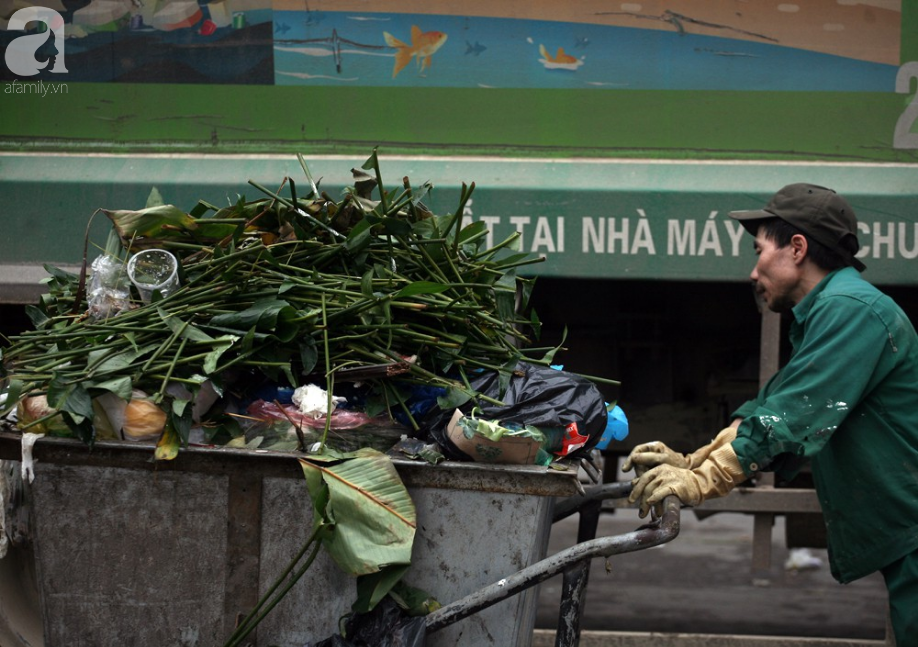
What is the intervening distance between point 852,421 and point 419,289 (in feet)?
3.69

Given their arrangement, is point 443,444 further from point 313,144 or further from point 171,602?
point 313,144

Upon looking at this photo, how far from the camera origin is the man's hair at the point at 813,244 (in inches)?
102

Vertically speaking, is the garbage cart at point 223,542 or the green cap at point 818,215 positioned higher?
the green cap at point 818,215

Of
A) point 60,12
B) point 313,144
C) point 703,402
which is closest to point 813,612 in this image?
point 703,402

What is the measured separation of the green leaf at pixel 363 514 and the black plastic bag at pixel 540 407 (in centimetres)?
20

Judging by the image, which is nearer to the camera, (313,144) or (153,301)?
(153,301)

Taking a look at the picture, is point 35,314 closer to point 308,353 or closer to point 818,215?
point 308,353

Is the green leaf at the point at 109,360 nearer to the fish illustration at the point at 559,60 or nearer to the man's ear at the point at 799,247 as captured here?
the man's ear at the point at 799,247

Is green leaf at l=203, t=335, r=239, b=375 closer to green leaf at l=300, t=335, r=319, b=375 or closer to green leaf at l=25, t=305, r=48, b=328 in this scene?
green leaf at l=300, t=335, r=319, b=375

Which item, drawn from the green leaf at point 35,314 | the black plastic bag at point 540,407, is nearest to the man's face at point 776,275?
the black plastic bag at point 540,407

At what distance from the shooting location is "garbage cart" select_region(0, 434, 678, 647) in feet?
6.93

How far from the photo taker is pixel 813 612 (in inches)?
201

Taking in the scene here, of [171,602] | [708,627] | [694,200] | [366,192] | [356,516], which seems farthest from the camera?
[708,627]

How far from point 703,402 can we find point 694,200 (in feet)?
3.57
